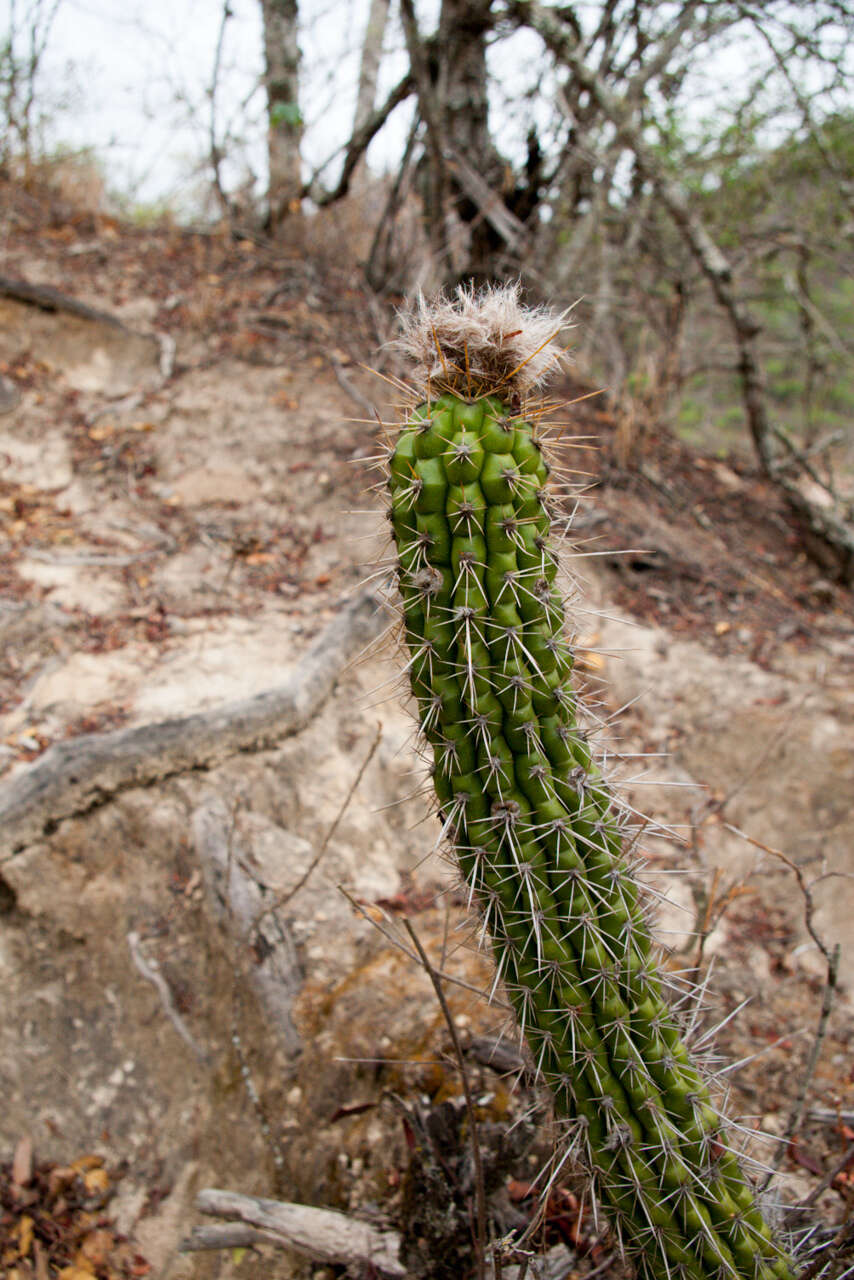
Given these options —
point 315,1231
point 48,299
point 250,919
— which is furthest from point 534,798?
point 48,299

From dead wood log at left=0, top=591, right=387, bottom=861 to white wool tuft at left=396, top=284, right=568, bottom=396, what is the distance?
6.94 feet

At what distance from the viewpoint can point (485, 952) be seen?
1.64 meters

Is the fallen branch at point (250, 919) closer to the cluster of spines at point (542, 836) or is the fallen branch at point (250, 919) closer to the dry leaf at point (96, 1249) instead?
the dry leaf at point (96, 1249)

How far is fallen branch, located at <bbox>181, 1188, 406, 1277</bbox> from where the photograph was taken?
75.2 inches

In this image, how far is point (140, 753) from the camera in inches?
119

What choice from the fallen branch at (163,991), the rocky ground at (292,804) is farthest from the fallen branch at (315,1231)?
the fallen branch at (163,991)

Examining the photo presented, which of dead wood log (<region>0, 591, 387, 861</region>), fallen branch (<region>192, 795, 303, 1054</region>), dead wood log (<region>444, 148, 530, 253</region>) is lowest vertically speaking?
fallen branch (<region>192, 795, 303, 1054</region>)

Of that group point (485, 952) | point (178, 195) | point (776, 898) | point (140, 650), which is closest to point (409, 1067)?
point (485, 952)

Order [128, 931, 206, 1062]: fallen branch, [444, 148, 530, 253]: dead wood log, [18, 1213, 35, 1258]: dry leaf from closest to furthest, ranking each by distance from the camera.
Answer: [18, 1213, 35, 1258]: dry leaf → [128, 931, 206, 1062]: fallen branch → [444, 148, 530, 253]: dead wood log

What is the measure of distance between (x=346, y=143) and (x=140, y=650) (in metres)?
4.87

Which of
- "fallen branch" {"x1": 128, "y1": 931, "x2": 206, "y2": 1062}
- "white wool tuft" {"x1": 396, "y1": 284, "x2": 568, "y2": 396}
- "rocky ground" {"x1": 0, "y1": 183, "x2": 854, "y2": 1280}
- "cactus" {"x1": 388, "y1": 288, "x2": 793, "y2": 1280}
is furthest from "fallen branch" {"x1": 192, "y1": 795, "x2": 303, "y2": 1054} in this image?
"white wool tuft" {"x1": 396, "y1": 284, "x2": 568, "y2": 396}

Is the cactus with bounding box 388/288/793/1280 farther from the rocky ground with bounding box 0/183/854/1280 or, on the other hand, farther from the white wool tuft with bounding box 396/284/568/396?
the rocky ground with bounding box 0/183/854/1280

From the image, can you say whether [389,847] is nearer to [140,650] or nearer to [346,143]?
[140,650]

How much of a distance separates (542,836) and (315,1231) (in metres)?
1.32
